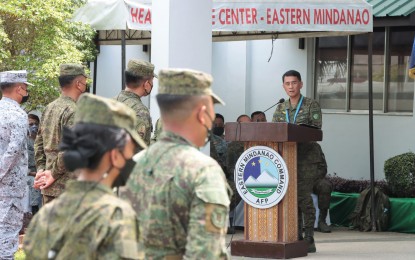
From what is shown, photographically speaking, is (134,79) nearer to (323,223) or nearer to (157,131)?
(157,131)

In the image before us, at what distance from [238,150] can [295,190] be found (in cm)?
359

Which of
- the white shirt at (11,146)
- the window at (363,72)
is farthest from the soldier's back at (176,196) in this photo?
the window at (363,72)

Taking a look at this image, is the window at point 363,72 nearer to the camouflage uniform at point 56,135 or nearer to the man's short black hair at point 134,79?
the man's short black hair at point 134,79

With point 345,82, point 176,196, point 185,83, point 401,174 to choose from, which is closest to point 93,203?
point 176,196

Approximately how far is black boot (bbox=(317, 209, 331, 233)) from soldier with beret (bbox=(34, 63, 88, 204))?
19.8 feet

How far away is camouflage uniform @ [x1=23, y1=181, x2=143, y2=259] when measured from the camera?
3840 millimetres

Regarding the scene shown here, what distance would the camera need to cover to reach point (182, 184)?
437 centimetres

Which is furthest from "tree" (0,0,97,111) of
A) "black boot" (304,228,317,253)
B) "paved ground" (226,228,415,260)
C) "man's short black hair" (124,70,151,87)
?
"man's short black hair" (124,70,151,87)

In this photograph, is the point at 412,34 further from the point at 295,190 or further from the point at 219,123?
the point at 295,190

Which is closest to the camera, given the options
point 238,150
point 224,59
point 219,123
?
point 238,150

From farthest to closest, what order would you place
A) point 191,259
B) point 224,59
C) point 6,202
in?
point 224,59 < point 6,202 < point 191,259

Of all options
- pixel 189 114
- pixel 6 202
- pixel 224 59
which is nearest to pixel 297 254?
pixel 6 202

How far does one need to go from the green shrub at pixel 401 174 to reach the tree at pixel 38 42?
503 cm

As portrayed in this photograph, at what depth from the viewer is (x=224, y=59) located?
1828cm
